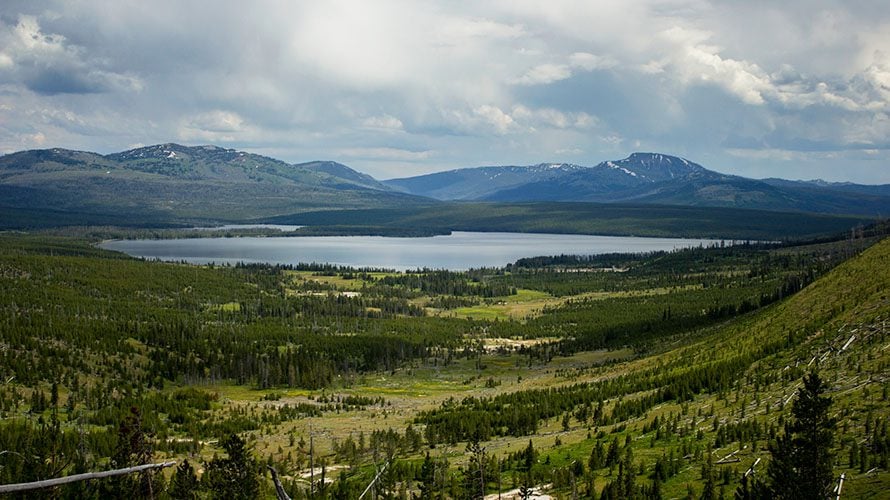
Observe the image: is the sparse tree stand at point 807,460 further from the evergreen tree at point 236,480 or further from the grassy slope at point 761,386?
the evergreen tree at point 236,480

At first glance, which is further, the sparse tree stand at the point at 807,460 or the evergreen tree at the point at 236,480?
the evergreen tree at the point at 236,480

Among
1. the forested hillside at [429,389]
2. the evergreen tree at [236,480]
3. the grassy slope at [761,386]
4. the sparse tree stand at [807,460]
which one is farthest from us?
the forested hillside at [429,389]

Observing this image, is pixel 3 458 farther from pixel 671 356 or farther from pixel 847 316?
pixel 671 356

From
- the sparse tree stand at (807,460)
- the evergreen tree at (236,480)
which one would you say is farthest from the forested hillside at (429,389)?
the sparse tree stand at (807,460)

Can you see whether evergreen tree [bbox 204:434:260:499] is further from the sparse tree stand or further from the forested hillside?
the sparse tree stand

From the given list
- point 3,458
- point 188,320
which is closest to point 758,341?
point 3,458

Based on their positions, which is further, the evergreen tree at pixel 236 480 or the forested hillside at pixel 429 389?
the forested hillside at pixel 429 389

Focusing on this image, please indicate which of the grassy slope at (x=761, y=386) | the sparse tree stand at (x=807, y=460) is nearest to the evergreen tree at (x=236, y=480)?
the grassy slope at (x=761, y=386)

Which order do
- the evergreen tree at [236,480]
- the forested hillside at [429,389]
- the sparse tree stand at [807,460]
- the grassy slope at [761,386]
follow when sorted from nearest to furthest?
the sparse tree stand at [807,460], the evergreen tree at [236,480], the grassy slope at [761,386], the forested hillside at [429,389]

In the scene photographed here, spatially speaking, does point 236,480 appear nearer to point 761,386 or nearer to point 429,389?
point 761,386

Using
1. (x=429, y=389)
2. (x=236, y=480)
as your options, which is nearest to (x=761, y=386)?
(x=236, y=480)

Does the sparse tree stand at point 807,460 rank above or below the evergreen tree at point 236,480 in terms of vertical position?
above
